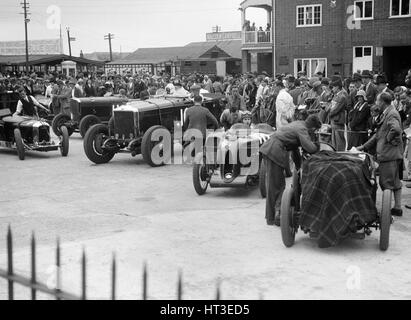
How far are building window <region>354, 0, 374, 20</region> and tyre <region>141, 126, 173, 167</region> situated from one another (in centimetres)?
2058

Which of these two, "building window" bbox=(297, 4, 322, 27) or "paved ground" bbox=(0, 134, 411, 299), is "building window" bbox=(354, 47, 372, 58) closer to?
"building window" bbox=(297, 4, 322, 27)

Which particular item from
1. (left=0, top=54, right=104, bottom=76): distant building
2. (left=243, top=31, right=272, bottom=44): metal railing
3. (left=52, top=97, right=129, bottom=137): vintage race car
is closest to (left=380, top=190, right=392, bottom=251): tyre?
(left=52, top=97, right=129, bottom=137): vintage race car

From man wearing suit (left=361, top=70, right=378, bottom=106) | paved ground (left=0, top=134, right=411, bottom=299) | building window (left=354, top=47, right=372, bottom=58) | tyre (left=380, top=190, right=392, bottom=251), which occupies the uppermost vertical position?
building window (left=354, top=47, right=372, bottom=58)

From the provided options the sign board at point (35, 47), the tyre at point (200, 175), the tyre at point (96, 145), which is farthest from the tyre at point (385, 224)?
the sign board at point (35, 47)

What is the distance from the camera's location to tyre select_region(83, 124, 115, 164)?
1406 cm

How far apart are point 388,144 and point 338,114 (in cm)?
427

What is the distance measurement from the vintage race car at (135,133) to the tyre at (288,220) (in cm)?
652

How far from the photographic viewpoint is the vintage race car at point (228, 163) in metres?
10.5

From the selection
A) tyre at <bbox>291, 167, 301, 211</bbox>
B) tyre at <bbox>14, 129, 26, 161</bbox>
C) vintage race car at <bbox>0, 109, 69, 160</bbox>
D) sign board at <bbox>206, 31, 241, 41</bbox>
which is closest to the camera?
tyre at <bbox>291, 167, 301, 211</bbox>

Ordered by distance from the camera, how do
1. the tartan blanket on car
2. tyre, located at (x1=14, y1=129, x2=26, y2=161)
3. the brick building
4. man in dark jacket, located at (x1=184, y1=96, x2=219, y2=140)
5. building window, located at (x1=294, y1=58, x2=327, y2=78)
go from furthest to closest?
1. building window, located at (x1=294, y1=58, x2=327, y2=78)
2. the brick building
3. tyre, located at (x1=14, y1=129, x2=26, y2=161)
4. man in dark jacket, located at (x1=184, y1=96, x2=219, y2=140)
5. the tartan blanket on car

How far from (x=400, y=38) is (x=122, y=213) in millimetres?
24380

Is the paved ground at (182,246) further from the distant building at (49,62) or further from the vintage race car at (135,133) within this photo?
the distant building at (49,62)

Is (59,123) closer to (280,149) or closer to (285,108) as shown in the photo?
(285,108)

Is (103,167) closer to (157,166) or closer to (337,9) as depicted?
(157,166)
